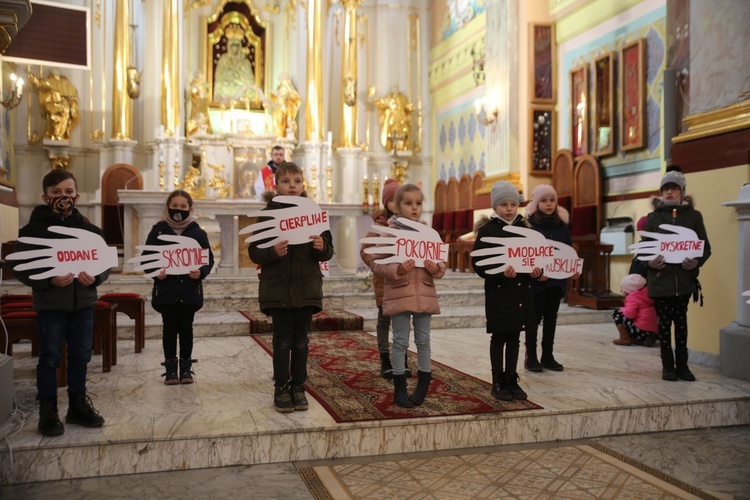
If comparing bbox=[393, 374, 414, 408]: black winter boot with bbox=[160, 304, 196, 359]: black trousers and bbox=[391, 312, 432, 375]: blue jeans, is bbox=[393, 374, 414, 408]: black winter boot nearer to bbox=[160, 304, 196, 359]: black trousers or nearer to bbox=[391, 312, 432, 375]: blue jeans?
bbox=[391, 312, 432, 375]: blue jeans

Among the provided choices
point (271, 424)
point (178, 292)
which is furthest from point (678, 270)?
point (178, 292)

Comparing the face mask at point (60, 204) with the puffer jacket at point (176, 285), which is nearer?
the face mask at point (60, 204)

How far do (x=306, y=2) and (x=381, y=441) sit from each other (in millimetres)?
12562

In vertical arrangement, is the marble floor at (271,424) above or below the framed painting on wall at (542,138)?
below

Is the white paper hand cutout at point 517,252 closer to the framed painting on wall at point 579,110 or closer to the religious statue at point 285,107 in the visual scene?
the framed painting on wall at point 579,110

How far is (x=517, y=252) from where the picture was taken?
4.16 meters

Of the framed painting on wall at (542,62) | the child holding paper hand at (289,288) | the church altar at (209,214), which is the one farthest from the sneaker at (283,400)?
the framed painting on wall at (542,62)

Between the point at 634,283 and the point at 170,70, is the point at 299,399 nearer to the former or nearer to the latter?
the point at 634,283

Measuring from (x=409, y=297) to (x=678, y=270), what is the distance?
2.06m

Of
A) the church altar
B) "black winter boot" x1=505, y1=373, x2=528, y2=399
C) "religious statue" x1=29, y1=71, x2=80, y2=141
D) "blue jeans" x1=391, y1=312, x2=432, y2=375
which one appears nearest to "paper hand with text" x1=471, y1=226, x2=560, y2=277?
"blue jeans" x1=391, y1=312, x2=432, y2=375

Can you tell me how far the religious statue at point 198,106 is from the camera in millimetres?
13703

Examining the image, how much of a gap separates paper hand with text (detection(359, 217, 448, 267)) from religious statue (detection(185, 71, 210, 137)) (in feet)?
34.9

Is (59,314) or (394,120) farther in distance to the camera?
(394,120)

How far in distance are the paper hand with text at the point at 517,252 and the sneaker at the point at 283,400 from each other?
1.34 m
